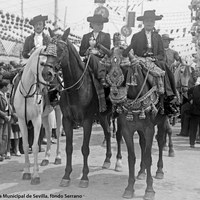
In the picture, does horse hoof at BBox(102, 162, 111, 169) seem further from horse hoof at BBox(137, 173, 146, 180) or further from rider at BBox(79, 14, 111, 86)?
rider at BBox(79, 14, 111, 86)

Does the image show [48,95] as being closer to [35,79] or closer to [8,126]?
[35,79]

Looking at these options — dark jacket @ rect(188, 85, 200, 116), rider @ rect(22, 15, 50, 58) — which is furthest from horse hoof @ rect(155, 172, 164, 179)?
dark jacket @ rect(188, 85, 200, 116)

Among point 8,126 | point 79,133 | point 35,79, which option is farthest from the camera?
point 79,133

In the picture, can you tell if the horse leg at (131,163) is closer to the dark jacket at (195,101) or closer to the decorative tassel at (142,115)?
the decorative tassel at (142,115)

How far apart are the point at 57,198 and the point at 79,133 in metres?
7.19

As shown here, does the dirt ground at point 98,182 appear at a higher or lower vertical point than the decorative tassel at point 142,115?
lower

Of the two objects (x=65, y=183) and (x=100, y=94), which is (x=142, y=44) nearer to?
(x=100, y=94)

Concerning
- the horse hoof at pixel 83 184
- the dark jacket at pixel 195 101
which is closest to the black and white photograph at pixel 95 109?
the horse hoof at pixel 83 184

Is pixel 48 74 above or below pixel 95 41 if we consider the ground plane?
below

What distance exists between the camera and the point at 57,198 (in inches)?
198

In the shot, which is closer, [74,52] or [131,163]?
Result: [131,163]

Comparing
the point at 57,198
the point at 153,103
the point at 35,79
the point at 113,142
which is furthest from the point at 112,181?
the point at 113,142

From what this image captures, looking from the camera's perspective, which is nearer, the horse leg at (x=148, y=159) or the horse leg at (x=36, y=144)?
the horse leg at (x=148, y=159)

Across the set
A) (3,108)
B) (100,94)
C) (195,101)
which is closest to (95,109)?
(100,94)
